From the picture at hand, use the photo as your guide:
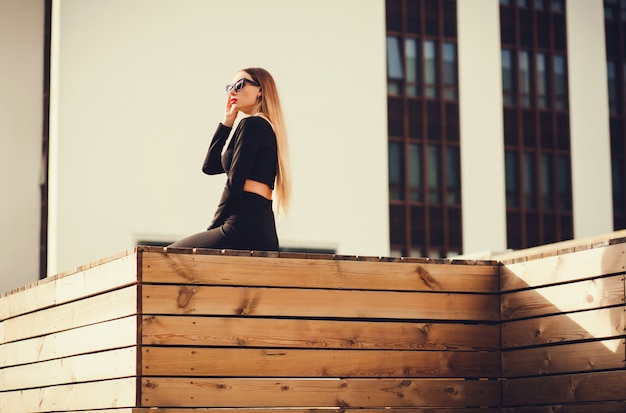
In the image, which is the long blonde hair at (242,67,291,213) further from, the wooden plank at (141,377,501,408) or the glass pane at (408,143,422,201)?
the glass pane at (408,143,422,201)

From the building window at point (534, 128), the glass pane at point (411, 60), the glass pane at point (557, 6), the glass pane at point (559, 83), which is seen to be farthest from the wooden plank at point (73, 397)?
the glass pane at point (557, 6)

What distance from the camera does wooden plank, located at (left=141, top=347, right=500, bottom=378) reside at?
6.41 metres

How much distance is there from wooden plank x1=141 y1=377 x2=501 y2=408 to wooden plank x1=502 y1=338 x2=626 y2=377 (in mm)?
182

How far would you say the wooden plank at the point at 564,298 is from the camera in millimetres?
6616

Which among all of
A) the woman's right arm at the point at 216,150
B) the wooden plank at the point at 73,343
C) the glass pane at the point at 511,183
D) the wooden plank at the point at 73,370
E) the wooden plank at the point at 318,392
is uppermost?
the glass pane at the point at 511,183

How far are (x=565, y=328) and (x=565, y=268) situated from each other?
354 mm

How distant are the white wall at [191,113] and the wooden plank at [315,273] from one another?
840 inches

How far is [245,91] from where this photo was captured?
7293mm

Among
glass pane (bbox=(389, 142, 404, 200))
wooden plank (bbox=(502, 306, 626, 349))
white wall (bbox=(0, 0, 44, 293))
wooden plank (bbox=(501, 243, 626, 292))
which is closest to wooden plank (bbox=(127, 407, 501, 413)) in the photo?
wooden plank (bbox=(502, 306, 626, 349))

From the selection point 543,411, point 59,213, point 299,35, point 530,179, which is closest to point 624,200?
point 530,179

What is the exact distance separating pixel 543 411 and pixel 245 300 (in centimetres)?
193

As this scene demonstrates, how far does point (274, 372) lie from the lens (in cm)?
664

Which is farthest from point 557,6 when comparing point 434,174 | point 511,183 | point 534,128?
point 434,174

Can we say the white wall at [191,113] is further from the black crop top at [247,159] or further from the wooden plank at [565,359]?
the wooden plank at [565,359]
